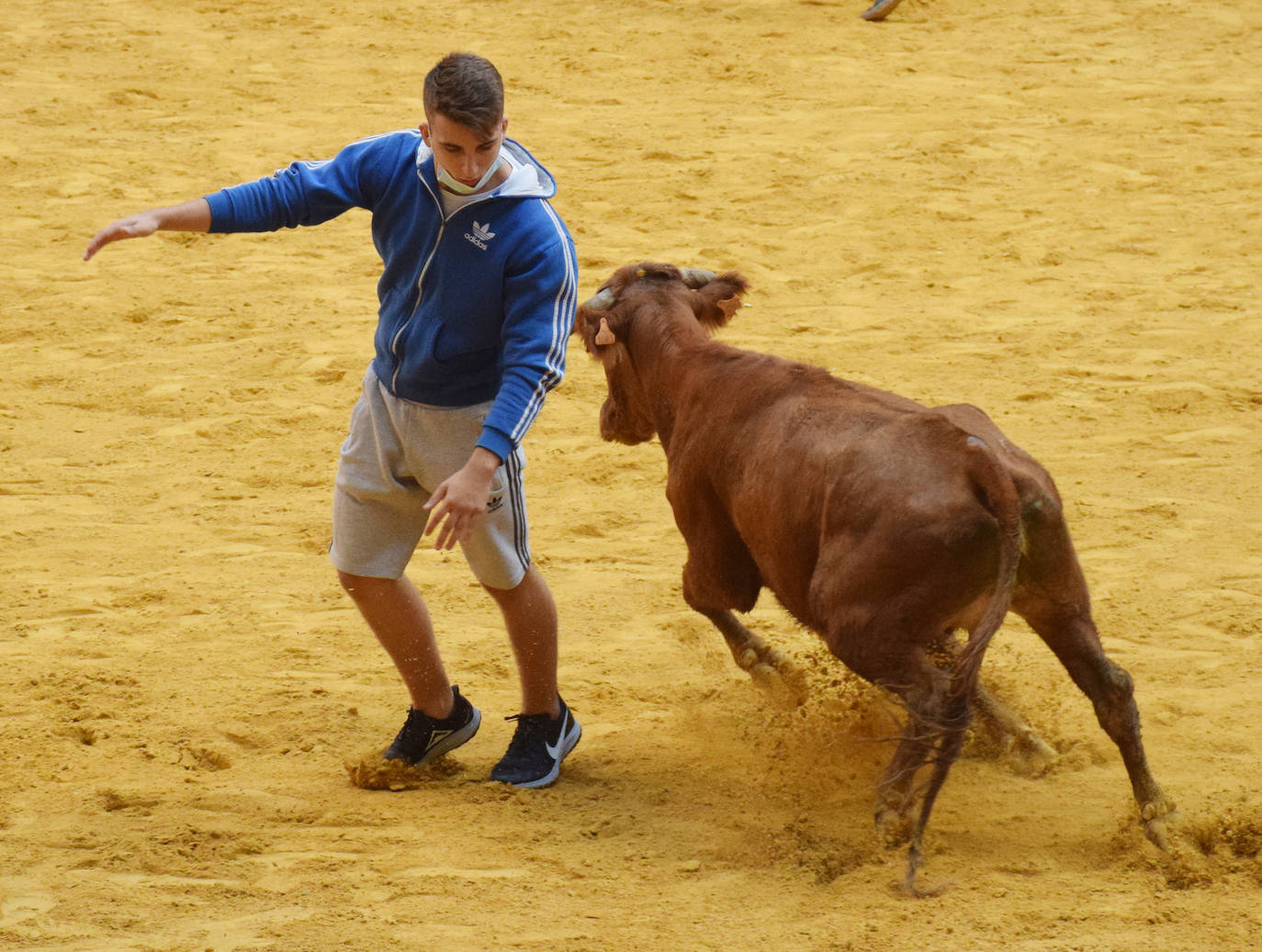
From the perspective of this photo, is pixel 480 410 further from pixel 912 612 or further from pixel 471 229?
pixel 912 612

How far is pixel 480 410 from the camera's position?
3.90 meters

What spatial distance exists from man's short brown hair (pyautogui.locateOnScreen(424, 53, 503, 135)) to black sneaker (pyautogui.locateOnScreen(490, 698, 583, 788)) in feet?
5.74

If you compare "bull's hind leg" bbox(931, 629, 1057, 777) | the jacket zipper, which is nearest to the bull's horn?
the jacket zipper

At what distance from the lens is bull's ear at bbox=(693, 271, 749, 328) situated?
16.6ft

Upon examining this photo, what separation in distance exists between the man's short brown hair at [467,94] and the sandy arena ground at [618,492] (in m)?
1.84

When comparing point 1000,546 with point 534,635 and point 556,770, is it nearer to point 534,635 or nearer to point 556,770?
point 534,635

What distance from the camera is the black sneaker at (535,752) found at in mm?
4238

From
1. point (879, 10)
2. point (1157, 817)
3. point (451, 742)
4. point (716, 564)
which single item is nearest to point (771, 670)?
point (716, 564)

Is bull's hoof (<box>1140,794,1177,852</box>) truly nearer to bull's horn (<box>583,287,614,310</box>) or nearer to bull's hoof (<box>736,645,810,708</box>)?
bull's hoof (<box>736,645,810,708</box>)

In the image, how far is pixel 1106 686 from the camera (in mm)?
3783

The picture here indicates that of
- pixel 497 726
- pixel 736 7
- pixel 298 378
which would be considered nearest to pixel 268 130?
pixel 298 378

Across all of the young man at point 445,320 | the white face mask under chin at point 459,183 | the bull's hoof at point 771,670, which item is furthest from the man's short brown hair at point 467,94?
the bull's hoof at point 771,670

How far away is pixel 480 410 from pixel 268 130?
24.7 ft

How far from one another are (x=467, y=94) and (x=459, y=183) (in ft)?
0.89
